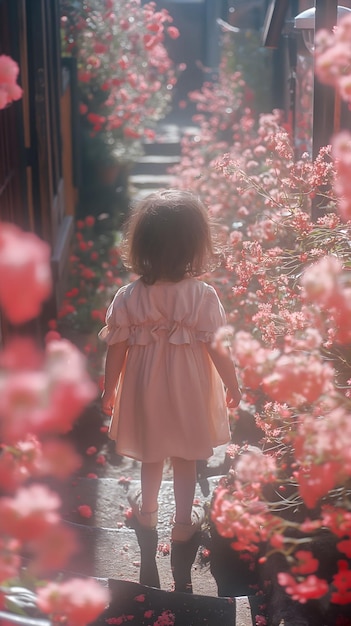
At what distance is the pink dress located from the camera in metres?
2.82

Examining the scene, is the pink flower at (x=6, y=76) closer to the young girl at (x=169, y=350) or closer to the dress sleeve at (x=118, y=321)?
the young girl at (x=169, y=350)

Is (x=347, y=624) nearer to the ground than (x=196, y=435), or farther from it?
nearer to the ground

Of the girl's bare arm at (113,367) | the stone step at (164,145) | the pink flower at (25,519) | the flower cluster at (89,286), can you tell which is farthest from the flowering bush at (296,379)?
the stone step at (164,145)

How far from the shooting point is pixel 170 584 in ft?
9.34

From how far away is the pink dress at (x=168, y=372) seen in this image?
2.82m

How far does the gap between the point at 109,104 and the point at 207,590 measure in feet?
21.8

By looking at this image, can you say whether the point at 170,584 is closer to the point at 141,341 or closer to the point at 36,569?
the point at 141,341

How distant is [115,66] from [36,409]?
7.69 m

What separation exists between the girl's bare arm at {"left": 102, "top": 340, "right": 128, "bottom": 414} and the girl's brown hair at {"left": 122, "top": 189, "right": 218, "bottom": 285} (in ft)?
0.82

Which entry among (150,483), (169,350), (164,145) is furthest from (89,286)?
(164,145)

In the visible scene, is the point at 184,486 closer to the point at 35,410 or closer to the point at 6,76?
the point at 6,76

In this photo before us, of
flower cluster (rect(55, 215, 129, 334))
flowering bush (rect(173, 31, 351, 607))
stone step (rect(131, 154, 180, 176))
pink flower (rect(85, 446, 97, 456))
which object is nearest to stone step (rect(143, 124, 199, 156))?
stone step (rect(131, 154, 180, 176))

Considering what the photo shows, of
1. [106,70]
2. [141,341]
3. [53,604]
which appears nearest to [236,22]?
[106,70]

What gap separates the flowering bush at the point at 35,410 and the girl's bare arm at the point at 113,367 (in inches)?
54.1
